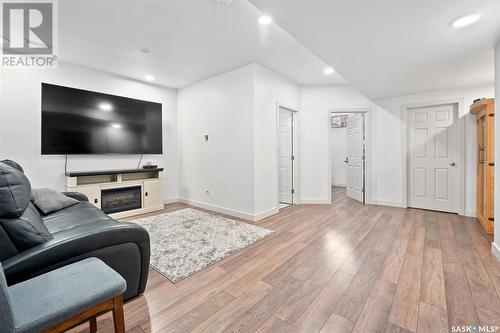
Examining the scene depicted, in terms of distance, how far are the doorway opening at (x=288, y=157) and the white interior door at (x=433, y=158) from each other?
237 centimetres

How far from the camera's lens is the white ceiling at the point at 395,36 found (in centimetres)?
180

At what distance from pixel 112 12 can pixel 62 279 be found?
271 cm

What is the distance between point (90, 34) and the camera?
279 centimetres

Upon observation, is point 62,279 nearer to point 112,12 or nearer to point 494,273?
point 112,12

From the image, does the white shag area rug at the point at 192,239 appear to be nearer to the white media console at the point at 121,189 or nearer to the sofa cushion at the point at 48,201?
the white media console at the point at 121,189

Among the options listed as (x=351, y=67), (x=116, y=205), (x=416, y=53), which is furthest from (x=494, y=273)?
(x=116, y=205)

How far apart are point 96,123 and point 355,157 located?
5.62 meters

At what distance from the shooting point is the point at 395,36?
2.23 metres

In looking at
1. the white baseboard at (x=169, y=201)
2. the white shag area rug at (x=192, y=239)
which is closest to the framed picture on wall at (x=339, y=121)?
the white shag area rug at (x=192, y=239)

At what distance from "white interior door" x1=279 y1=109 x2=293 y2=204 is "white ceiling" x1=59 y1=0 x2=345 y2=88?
0.97 meters

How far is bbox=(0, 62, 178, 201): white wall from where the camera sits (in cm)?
316

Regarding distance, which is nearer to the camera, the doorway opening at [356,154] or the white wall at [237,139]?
the white wall at [237,139]

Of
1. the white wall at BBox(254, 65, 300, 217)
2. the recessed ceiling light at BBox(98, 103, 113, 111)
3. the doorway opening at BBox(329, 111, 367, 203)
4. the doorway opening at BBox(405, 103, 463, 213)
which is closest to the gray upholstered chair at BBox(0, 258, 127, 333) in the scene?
the white wall at BBox(254, 65, 300, 217)

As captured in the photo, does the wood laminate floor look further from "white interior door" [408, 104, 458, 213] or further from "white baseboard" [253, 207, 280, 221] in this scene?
"white interior door" [408, 104, 458, 213]
